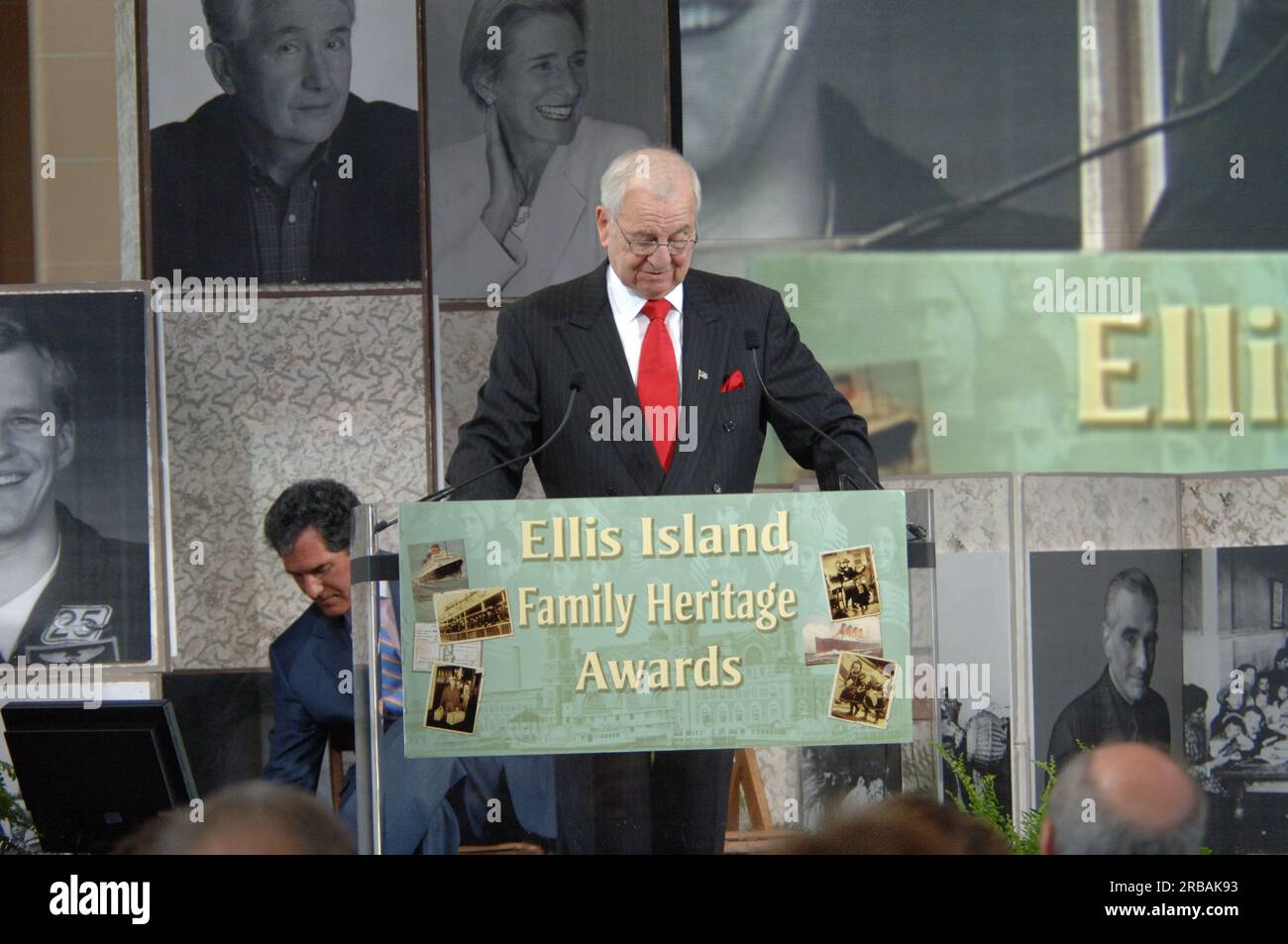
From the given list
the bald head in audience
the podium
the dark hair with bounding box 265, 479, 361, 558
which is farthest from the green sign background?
the bald head in audience

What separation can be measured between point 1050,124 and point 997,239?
13.4 inches

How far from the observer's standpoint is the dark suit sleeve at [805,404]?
2393 millimetres

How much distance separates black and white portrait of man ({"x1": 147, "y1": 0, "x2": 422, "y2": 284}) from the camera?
412 cm

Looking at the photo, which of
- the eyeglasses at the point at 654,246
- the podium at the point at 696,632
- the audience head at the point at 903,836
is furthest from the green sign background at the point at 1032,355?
the audience head at the point at 903,836

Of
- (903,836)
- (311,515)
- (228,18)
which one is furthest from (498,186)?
(903,836)

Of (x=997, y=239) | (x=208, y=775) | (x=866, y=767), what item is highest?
(x=997, y=239)

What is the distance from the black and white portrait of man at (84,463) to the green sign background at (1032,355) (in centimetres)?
159

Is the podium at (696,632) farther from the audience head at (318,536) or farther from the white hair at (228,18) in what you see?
the white hair at (228,18)

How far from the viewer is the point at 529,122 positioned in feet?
13.7

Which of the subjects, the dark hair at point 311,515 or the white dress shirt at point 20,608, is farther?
the white dress shirt at point 20,608

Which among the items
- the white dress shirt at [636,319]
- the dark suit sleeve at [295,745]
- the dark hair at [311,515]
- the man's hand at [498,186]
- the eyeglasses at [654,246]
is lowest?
the dark suit sleeve at [295,745]
